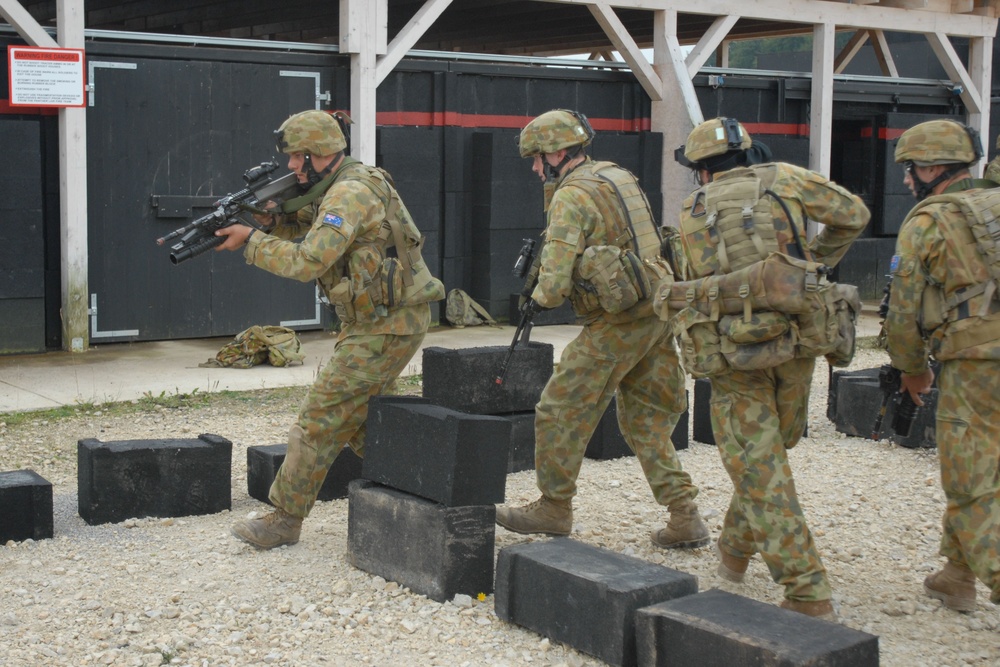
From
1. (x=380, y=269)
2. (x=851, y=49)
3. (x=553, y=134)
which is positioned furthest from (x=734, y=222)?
(x=851, y=49)

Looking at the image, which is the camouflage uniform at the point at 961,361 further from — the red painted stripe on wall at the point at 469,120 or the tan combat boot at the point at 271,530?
the red painted stripe on wall at the point at 469,120

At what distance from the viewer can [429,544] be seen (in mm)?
4938

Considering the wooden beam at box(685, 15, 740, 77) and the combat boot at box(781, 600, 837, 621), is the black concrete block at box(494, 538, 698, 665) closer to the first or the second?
the combat boot at box(781, 600, 837, 621)

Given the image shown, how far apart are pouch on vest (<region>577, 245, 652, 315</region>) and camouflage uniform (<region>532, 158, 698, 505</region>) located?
0.22ft

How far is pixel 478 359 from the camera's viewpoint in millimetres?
6797

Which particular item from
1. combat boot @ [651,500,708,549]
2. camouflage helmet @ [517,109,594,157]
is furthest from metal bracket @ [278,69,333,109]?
combat boot @ [651,500,708,549]

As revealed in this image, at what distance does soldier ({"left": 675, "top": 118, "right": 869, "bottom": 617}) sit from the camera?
4641mm

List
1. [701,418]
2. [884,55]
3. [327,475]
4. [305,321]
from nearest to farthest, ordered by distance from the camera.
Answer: [327,475], [701,418], [305,321], [884,55]

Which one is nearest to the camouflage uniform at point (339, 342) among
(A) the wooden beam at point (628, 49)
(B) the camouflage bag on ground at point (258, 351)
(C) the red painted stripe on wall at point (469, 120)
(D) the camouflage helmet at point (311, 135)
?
(D) the camouflage helmet at point (311, 135)

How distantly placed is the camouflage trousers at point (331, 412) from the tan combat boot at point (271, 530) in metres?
0.06

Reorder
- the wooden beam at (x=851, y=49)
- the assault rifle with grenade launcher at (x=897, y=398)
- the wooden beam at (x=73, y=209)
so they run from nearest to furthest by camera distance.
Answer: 1. the assault rifle with grenade launcher at (x=897, y=398)
2. the wooden beam at (x=73, y=209)
3. the wooden beam at (x=851, y=49)

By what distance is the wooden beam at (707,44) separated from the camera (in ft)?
42.4

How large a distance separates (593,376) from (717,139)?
47.7 inches

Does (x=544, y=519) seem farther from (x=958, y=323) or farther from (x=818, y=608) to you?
(x=958, y=323)
